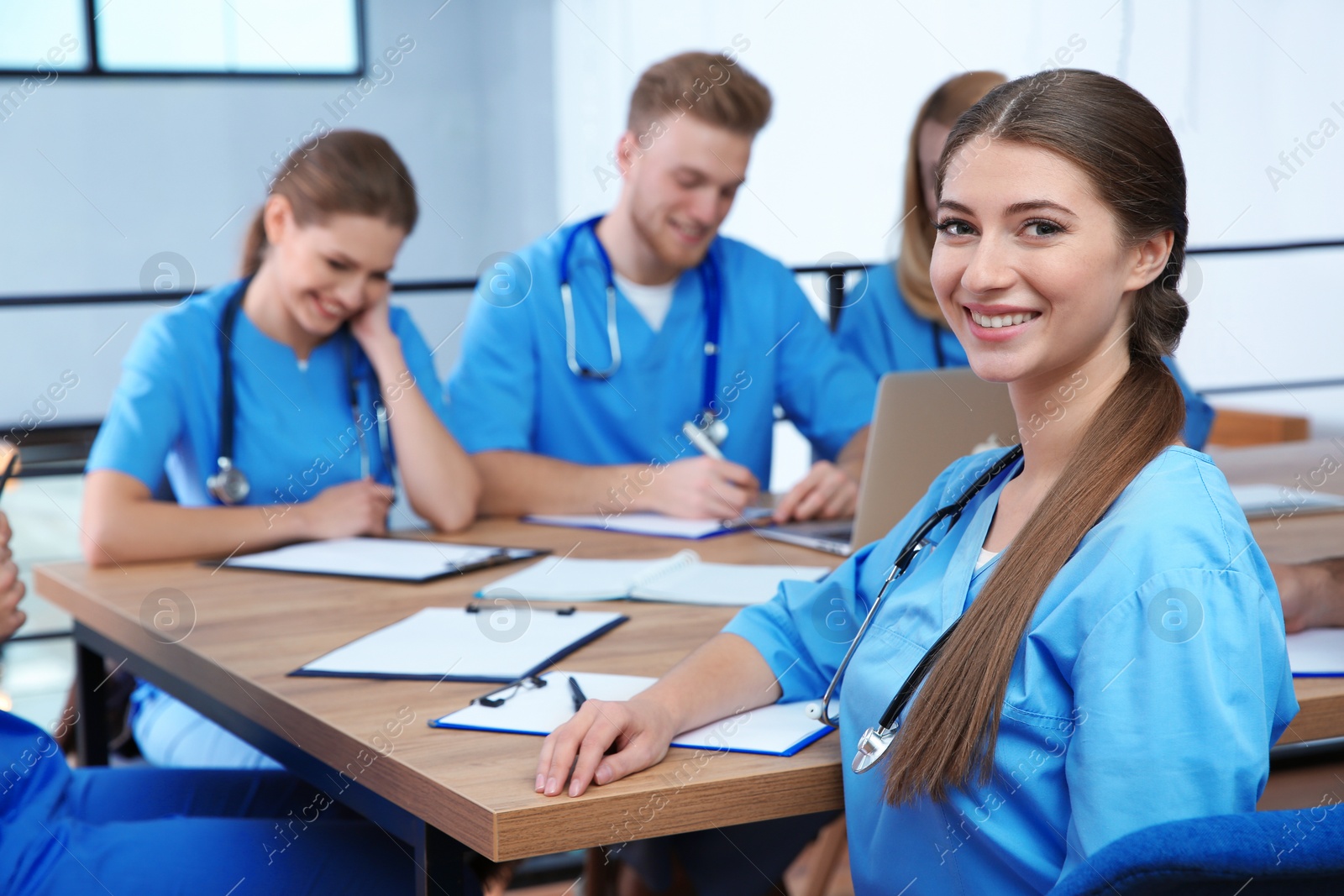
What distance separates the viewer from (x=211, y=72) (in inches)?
276

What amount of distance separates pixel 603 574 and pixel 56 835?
637mm

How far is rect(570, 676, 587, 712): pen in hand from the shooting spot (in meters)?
1.02

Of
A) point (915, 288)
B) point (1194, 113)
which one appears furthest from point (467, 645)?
point (1194, 113)

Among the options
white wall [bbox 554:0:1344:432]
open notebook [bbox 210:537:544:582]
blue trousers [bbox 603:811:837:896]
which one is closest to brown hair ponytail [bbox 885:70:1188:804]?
blue trousers [bbox 603:811:837:896]

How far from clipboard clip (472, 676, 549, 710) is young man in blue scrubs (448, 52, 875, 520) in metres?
0.80

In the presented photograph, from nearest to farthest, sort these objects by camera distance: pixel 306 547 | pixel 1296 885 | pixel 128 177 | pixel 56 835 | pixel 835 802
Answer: pixel 1296 885
pixel 835 802
pixel 56 835
pixel 306 547
pixel 128 177

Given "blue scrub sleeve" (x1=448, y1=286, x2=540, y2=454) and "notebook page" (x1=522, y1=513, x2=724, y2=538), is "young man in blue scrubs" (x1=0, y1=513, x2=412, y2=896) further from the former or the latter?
"blue scrub sleeve" (x1=448, y1=286, x2=540, y2=454)

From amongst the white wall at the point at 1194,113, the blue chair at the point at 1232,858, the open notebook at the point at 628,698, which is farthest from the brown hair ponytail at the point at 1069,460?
the white wall at the point at 1194,113

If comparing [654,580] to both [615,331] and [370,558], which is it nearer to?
[370,558]

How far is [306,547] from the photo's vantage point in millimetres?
1649

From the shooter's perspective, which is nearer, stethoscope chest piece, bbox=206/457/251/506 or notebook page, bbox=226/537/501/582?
notebook page, bbox=226/537/501/582

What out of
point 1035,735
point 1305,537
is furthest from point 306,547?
point 1305,537

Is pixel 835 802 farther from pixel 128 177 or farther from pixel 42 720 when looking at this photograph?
pixel 128 177

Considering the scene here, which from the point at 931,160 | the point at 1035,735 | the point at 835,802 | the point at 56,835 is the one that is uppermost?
the point at 931,160
